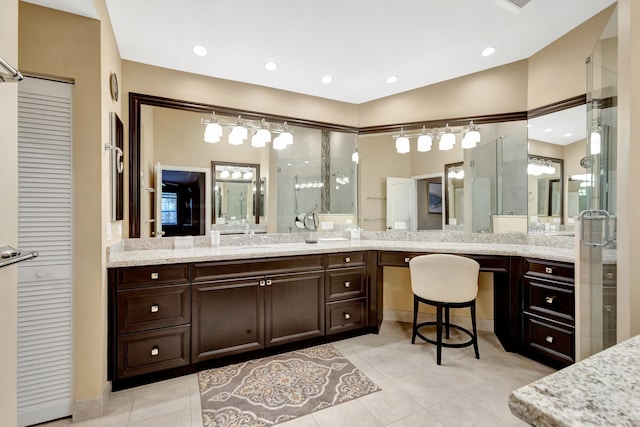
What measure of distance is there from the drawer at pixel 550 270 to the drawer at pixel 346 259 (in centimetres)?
140

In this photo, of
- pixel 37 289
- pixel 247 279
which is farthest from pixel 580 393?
pixel 37 289

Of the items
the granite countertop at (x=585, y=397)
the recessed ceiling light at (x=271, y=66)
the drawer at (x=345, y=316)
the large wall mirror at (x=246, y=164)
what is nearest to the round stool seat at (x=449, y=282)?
the drawer at (x=345, y=316)

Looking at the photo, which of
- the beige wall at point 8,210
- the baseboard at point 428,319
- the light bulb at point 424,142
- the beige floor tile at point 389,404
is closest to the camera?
the beige wall at point 8,210

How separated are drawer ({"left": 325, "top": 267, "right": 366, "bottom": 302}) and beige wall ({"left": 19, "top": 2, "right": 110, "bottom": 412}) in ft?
5.70

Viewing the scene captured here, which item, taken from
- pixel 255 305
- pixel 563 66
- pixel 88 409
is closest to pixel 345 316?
pixel 255 305

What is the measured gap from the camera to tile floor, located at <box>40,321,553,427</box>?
1731 millimetres

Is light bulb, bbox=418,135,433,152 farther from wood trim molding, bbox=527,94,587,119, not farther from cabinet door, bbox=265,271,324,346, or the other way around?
cabinet door, bbox=265,271,324,346

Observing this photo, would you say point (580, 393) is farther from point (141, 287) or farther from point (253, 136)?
point (253, 136)

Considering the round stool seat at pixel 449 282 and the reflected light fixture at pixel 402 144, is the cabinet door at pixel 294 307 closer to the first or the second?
the round stool seat at pixel 449 282

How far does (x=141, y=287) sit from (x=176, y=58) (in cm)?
198

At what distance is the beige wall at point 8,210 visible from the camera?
0.97 metres

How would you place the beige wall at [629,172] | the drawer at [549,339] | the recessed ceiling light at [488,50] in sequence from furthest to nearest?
the recessed ceiling light at [488,50] → the drawer at [549,339] → the beige wall at [629,172]

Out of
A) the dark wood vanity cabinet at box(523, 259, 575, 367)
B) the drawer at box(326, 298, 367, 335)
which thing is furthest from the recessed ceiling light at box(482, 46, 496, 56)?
the drawer at box(326, 298, 367, 335)

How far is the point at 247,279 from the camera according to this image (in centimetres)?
237
